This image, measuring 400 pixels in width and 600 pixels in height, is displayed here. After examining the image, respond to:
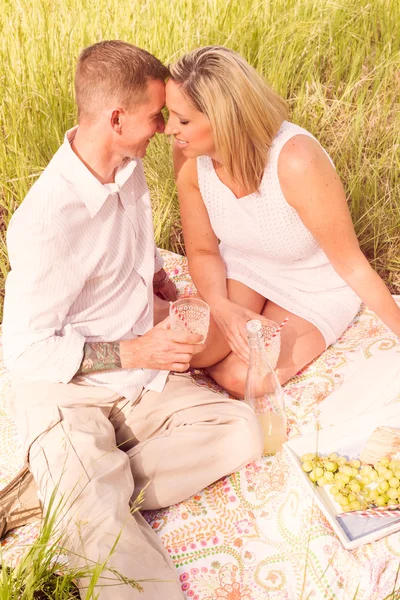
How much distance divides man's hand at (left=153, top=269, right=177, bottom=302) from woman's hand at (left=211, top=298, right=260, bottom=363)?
0.31 metres

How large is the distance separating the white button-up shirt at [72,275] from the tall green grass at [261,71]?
1.02 m

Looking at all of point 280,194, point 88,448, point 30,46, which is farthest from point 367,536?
point 30,46

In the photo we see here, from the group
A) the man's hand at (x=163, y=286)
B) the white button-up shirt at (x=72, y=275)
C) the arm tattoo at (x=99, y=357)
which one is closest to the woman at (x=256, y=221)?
the man's hand at (x=163, y=286)

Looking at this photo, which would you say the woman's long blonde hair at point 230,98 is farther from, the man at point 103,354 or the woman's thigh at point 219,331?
the woman's thigh at point 219,331

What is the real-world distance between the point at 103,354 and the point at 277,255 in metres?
0.97

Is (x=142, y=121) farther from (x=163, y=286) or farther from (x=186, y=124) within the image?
(x=163, y=286)

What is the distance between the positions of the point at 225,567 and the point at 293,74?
287cm

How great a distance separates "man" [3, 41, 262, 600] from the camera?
7.19 ft

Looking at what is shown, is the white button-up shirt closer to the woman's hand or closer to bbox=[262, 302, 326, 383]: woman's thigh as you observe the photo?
the woman's hand

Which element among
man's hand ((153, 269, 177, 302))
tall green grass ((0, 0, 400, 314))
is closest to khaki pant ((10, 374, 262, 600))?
man's hand ((153, 269, 177, 302))

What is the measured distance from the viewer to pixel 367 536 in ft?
6.75

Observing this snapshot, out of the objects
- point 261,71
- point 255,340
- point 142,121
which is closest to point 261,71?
point 261,71

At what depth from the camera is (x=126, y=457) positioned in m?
2.33

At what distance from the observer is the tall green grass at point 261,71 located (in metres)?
3.60
